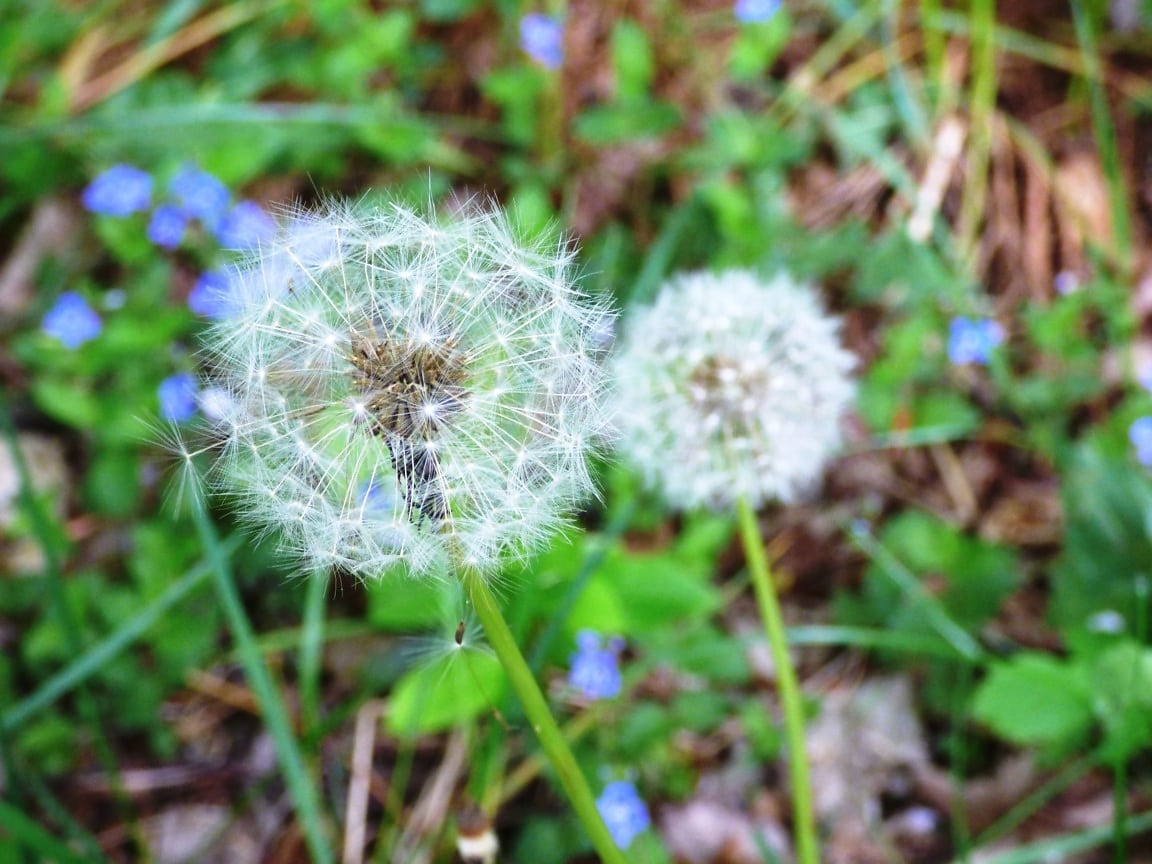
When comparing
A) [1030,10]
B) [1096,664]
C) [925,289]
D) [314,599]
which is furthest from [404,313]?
[1030,10]

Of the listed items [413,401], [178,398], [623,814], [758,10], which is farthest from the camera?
[758,10]

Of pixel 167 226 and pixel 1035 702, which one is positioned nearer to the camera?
pixel 1035 702

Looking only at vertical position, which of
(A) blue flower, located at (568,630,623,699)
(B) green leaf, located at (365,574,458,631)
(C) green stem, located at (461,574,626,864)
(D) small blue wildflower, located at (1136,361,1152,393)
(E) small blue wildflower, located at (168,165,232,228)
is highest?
(E) small blue wildflower, located at (168,165,232,228)

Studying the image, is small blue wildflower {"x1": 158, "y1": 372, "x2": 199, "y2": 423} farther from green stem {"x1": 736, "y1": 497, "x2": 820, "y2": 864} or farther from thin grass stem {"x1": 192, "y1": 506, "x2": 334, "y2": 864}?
green stem {"x1": 736, "y1": 497, "x2": 820, "y2": 864}

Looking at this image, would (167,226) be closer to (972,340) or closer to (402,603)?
(402,603)

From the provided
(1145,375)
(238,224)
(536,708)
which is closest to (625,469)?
(536,708)

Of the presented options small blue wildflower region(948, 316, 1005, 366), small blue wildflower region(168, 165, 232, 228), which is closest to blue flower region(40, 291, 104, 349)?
small blue wildflower region(168, 165, 232, 228)
